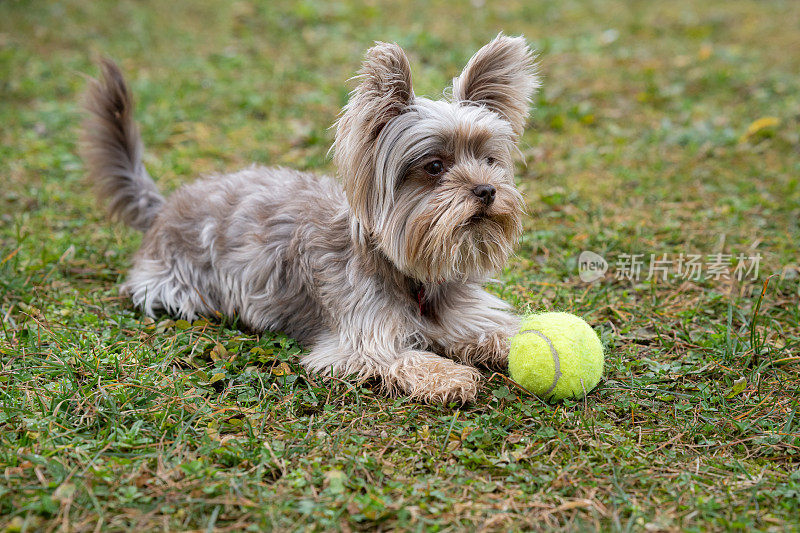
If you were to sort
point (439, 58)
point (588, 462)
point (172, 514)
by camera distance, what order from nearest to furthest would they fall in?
point (172, 514), point (588, 462), point (439, 58)

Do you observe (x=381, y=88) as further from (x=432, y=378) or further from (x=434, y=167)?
(x=432, y=378)

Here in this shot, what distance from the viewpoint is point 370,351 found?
13.3 feet

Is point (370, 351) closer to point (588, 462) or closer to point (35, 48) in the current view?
point (588, 462)

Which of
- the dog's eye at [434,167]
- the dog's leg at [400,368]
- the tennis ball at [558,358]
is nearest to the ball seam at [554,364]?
the tennis ball at [558,358]

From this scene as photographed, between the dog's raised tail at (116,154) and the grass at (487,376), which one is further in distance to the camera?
the dog's raised tail at (116,154)

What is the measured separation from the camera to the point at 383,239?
12.7ft

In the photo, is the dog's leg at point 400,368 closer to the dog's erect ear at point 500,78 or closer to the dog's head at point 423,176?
the dog's head at point 423,176

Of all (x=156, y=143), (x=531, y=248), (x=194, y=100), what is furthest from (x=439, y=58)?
(x=531, y=248)

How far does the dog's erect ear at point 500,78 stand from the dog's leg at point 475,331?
1.16 m

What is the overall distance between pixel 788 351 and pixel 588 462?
1.77 metres

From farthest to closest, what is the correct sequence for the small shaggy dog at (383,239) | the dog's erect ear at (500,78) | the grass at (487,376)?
the dog's erect ear at (500,78)
the small shaggy dog at (383,239)
the grass at (487,376)

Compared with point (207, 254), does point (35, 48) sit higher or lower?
higher

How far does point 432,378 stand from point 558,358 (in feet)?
2.25

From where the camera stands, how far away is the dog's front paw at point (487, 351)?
412 cm
